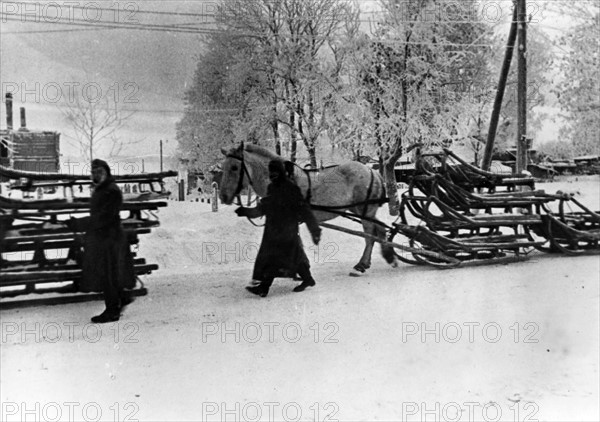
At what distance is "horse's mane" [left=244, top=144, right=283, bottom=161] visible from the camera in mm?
4836

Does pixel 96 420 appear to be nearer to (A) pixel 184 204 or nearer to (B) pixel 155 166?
(B) pixel 155 166

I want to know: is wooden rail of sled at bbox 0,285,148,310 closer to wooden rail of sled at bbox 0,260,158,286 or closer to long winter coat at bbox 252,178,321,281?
wooden rail of sled at bbox 0,260,158,286

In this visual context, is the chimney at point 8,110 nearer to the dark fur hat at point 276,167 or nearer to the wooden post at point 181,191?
the wooden post at point 181,191

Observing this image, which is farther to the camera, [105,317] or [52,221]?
[52,221]

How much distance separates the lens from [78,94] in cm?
405

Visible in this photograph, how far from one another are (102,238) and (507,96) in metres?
7.61

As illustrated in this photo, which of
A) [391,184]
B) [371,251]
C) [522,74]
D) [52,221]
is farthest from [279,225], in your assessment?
[522,74]

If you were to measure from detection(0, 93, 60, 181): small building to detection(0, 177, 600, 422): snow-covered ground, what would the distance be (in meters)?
1.14

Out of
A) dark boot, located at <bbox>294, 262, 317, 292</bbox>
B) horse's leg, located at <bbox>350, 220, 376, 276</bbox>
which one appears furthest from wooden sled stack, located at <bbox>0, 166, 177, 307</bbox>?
horse's leg, located at <bbox>350, 220, 376, 276</bbox>

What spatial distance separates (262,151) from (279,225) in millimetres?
721

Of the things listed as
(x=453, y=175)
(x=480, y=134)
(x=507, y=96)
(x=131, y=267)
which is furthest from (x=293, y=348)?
(x=480, y=134)

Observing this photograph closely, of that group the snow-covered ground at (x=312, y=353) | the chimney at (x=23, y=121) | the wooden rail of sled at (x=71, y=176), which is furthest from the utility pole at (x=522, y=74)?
the chimney at (x=23, y=121)

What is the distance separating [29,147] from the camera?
13.1ft

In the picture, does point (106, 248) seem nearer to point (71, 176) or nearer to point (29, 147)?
point (71, 176)
